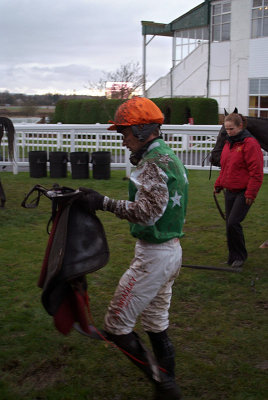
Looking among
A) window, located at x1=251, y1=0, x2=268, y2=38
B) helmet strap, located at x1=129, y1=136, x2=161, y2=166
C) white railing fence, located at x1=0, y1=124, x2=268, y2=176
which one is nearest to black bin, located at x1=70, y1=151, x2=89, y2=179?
white railing fence, located at x1=0, y1=124, x2=268, y2=176

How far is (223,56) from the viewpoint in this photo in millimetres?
29656

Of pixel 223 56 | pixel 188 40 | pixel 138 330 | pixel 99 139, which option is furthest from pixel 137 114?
pixel 188 40

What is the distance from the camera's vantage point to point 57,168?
1383 centimetres

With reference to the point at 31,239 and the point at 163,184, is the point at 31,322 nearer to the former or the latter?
the point at 163,184

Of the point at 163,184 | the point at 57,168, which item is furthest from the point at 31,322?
the point at 57,168

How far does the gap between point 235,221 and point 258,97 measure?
2399 centimetres

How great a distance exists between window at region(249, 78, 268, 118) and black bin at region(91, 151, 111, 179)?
17.0 m

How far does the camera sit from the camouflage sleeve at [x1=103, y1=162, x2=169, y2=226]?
2.76 metres

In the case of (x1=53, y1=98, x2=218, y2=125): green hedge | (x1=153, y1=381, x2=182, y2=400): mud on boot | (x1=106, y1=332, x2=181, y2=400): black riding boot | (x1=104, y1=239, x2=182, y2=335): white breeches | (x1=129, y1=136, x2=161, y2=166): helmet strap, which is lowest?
(x1=153, y1=381, x2=182, y2=400): mud on boot

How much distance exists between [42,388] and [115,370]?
0.55 meters

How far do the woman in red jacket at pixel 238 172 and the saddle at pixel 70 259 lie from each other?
3154 mm

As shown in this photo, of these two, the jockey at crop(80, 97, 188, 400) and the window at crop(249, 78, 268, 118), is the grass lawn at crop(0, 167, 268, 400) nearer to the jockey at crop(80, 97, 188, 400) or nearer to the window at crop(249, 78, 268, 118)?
the jockey at crop(80, 97, 188, 400)

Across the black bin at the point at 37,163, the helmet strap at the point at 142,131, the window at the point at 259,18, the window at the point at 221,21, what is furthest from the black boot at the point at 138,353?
the window at the point at 221,21

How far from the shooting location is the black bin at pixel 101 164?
13.4 m
